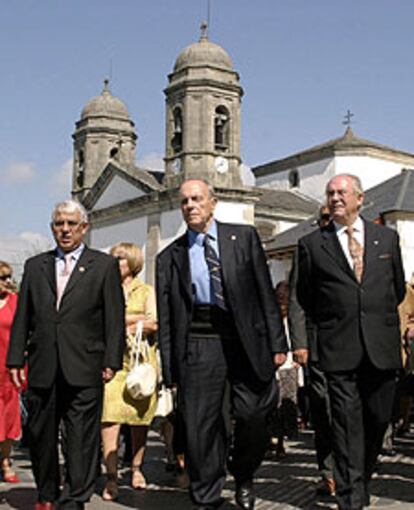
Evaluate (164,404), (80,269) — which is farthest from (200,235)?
(164,404)

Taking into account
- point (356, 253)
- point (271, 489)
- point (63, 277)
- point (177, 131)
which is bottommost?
point (271, 489)

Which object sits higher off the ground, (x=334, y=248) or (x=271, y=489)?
(x=334, y=248)

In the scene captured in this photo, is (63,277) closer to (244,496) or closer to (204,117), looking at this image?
(244,496)

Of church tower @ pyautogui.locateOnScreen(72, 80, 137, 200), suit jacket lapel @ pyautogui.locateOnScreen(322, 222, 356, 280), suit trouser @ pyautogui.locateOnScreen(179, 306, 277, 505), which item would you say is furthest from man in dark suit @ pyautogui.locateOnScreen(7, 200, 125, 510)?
church tower @ pyautogui.locateOnScreen(72, 80, 137, 200)

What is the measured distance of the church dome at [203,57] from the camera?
37188mm

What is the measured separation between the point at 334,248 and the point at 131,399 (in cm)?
214

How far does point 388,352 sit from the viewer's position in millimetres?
5262

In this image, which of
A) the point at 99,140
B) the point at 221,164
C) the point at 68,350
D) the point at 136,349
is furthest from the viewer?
the point at 99,140

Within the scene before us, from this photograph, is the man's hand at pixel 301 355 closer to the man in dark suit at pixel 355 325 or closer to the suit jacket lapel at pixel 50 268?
the man in dark suit at pixel 355 325

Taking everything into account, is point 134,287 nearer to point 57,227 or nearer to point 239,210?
point 57,227

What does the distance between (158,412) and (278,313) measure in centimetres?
189

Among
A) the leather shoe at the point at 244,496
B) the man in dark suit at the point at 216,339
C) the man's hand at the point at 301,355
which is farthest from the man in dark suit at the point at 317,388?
the leather shoe at the point at 244,496

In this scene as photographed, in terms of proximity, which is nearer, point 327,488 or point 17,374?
point 17,374

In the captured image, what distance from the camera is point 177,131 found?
37500mm
